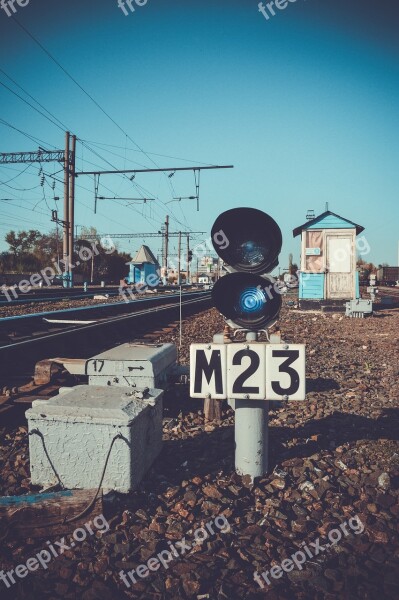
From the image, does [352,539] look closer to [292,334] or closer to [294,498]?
[294,498]

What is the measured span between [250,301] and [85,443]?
138 cm

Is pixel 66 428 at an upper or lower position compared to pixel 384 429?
upper

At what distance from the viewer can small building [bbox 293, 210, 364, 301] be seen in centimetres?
1703

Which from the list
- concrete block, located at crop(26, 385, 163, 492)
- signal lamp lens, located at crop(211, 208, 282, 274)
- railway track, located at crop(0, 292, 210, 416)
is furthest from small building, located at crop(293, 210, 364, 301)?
concrete block, located at crop(26, 385, 163, 492)

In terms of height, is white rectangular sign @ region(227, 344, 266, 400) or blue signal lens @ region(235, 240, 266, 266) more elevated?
blue signal lens @ region(235, 240, 266, 266)

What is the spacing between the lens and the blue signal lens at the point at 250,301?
106 inches

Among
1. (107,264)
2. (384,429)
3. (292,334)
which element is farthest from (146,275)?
(384,429)

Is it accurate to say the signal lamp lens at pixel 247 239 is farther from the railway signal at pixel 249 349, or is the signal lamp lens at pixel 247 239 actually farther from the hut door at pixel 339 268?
the hut door at pixel 339 268

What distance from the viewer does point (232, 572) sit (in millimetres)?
2014

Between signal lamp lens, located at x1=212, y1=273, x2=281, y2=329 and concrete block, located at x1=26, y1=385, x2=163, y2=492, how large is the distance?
2.92 ft

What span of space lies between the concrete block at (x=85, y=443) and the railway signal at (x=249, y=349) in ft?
1.59

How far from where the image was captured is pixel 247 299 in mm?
2732

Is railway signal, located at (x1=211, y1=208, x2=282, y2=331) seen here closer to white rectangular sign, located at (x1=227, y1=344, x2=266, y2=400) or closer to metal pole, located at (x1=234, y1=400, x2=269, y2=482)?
white rectangular sign, located at (x1=227, y1=344, x2=266, y2=400)

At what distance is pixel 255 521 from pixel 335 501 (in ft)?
1.85
